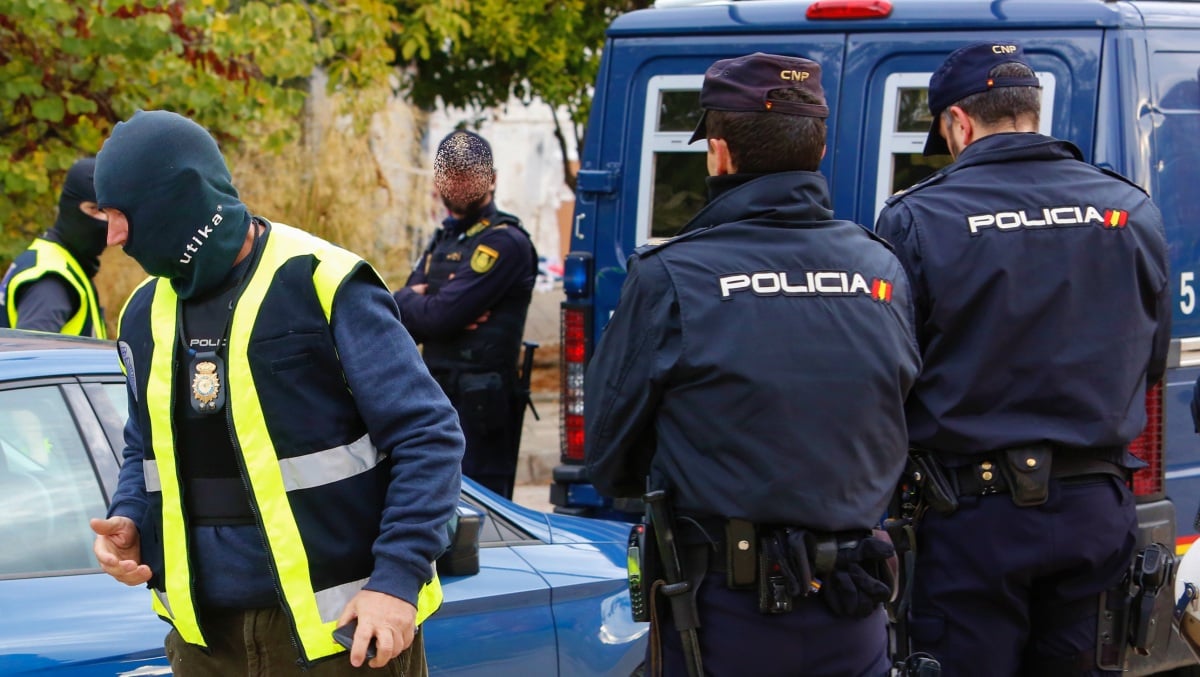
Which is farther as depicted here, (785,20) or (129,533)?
(785,20)

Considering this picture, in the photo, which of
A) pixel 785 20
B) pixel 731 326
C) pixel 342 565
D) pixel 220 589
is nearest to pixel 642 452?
pixel 731 326

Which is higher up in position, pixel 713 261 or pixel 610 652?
pixel 713 261

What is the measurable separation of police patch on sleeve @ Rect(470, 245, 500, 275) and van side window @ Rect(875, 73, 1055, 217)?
1.67 meters

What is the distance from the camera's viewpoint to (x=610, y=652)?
3.99 meters

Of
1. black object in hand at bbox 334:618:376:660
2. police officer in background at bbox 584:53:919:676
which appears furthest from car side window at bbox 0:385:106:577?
police officer in background at bbox 584:53:919:676

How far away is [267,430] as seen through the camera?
8.71ft

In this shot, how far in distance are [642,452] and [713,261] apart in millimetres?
435

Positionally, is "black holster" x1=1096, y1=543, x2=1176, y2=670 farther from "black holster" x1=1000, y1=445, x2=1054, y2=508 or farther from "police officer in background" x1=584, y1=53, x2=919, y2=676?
"police officer in background" x1=584, y1=53, x2=919, y2=676

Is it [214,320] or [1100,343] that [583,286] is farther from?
[214,320]

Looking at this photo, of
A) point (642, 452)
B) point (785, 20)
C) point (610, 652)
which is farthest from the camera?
point (785, 20)

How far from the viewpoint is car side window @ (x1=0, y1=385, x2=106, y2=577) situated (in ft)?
10.6

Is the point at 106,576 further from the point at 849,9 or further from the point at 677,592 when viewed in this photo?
the point at 849,9

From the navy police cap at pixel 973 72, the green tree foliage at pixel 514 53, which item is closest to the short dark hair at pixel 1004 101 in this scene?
the navy police cap at pixel 973 72

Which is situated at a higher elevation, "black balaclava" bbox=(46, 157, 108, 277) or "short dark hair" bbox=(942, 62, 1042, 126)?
"short dark hair" bbox=(942, 62, 1042, 126)
